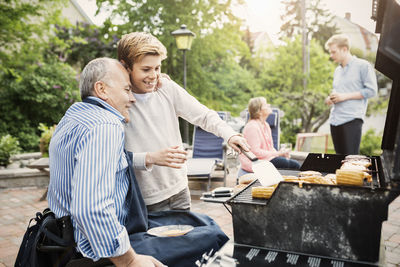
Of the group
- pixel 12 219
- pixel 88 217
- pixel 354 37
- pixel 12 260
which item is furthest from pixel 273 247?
pixel 354 37

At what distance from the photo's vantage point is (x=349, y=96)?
185 inches

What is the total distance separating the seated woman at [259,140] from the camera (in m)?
5.04

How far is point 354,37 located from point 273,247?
120ft

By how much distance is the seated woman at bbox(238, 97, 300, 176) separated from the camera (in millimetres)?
5035

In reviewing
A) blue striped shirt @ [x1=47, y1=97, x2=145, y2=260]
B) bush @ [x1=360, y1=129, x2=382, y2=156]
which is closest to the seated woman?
blue striped shirt @ [x1=47, y1=97, x2=145, y2=260]

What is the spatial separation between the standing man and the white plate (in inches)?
135

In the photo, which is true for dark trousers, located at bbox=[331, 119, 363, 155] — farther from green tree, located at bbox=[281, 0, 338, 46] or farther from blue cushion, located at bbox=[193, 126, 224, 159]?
green tree, located at bbox=[281, 0, 338, 46]

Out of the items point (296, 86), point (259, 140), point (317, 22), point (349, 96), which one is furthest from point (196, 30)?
point (317, 22)

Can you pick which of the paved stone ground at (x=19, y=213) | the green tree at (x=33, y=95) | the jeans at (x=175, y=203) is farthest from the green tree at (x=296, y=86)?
the jeans at (x=175, y=203)

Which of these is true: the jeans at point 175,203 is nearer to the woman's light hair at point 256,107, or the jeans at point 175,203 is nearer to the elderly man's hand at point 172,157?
the elderly man's hand at point 172,157

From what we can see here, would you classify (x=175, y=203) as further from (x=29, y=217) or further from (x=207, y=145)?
(x=207, y=145)

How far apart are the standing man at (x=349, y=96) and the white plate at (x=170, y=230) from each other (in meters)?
3.43

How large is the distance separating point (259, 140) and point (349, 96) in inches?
52.1

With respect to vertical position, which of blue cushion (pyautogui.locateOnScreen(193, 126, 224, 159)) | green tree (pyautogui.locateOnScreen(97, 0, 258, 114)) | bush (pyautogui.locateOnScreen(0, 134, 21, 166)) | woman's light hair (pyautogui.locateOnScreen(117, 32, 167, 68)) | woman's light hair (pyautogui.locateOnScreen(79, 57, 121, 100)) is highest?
green tree (pyautogui.locateOnScreen(97, 0, 258, 114))
